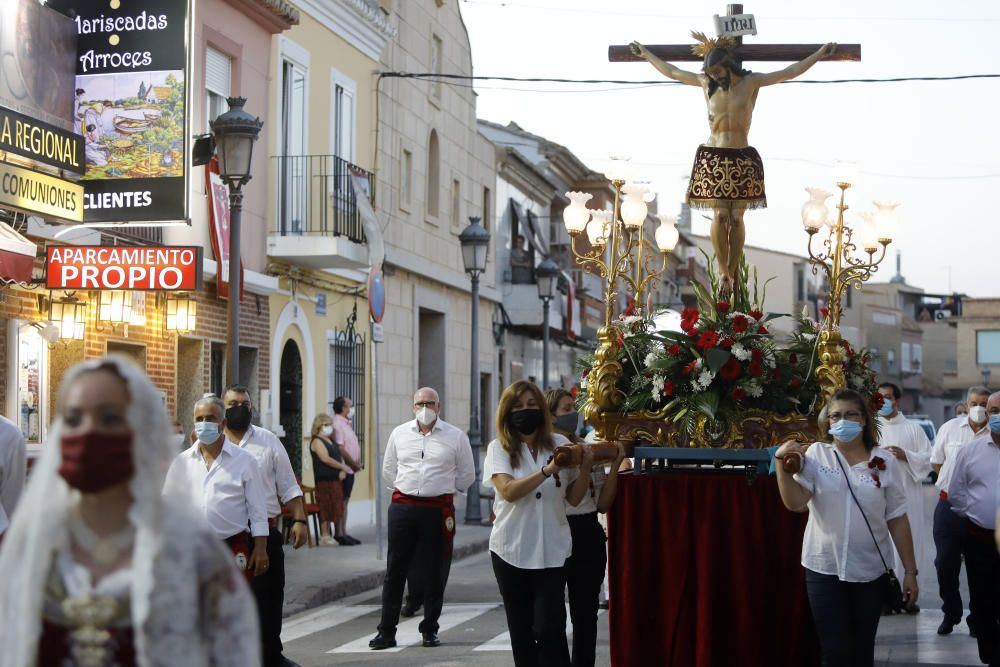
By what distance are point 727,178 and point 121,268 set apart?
6711mm

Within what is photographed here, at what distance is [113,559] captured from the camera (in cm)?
357

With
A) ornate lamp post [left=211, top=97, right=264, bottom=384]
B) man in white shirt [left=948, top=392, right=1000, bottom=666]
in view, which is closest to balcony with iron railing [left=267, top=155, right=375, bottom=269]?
ornate lamp post [left=211, top=97, right=264, bottom=384]

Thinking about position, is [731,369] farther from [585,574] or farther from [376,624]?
[376,624]

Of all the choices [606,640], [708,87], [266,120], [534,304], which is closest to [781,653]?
[606,640]

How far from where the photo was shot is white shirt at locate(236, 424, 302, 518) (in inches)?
386

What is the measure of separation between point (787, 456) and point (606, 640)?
455 cm

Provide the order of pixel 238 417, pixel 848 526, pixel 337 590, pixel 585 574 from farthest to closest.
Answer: pixel 337 590 → pixel 238 417 → pixel 585 574 → pixel 848 526

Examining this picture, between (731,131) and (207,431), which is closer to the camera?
(207,431)

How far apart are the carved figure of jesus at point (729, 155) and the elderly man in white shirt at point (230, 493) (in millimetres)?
→ 3239

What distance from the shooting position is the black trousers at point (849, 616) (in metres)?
7.42

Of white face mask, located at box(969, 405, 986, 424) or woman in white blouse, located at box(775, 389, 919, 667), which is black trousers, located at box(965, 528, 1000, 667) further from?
woman in white blouse, located at box(775, 389, 919, 667)

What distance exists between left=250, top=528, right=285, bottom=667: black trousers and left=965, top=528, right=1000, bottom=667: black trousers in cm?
450

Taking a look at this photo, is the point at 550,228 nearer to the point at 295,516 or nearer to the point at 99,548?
the point at 295,516

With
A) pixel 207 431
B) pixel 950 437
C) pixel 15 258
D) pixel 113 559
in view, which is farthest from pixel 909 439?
pixel 113 559
